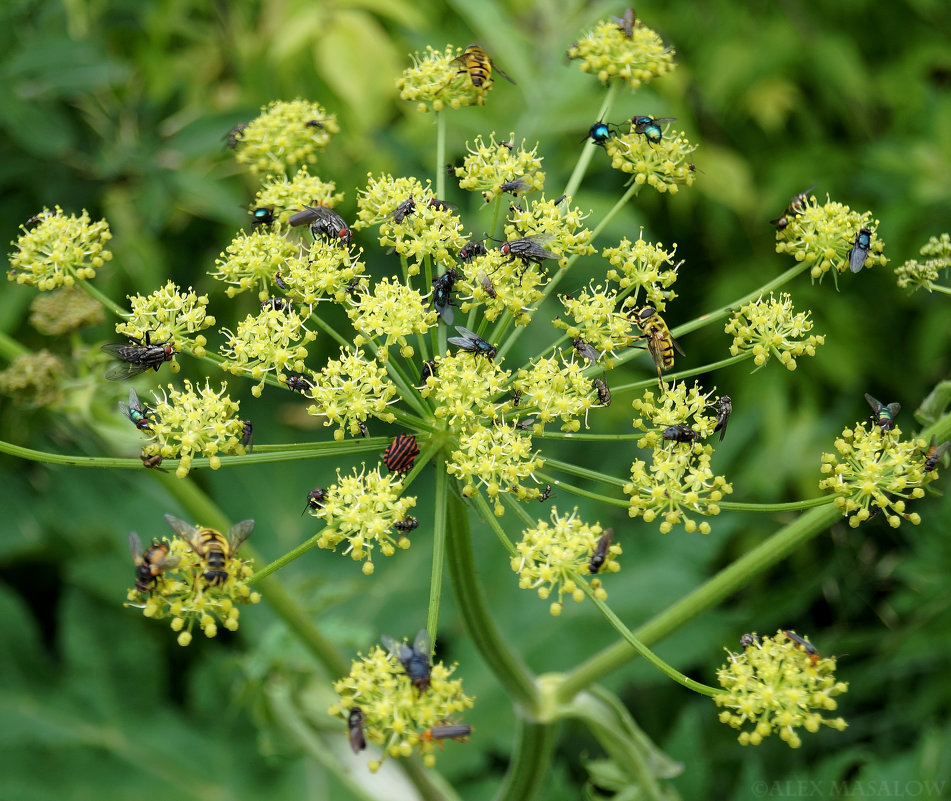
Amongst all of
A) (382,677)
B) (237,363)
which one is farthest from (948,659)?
(237,363)

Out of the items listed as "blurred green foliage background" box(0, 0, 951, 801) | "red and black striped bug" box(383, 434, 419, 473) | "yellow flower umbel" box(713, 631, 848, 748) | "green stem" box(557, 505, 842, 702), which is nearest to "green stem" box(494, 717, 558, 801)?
"green stem" box(557, 505, 842, 702)

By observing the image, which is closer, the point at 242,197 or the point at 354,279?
the point at 354,279

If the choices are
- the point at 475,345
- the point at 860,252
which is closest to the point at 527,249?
the point at 475,345

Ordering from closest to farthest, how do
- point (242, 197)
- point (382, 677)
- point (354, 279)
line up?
point (382, 677), point (354, 279), point (242, 197)

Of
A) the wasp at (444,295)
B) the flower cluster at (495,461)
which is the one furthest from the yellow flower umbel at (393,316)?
the flower cluster at (495,461)

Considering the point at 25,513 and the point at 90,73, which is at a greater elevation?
the point at 90,73

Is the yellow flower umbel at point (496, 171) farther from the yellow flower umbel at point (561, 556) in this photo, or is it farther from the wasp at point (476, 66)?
the yellow flower umbel at point (561, 556)

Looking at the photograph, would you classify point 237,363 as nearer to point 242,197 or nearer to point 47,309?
point 47,309
